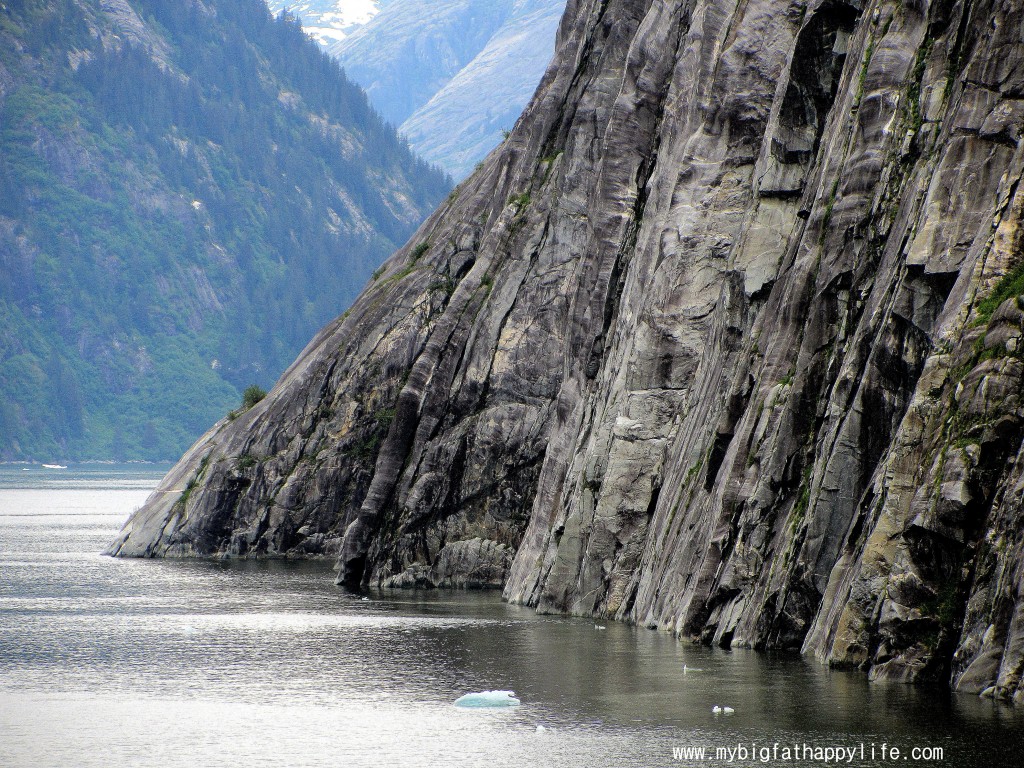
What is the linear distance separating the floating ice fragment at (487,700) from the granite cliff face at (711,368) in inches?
362

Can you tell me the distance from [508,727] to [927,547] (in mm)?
11674

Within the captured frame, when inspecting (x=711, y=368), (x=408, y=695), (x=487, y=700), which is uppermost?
(x=711, y=368)

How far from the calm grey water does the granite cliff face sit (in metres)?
2.39

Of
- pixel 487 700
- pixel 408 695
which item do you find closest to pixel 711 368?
pixel 408 695

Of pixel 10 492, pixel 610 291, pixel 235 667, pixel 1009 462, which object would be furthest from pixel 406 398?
pixel 10 492

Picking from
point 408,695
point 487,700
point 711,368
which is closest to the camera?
point 487,700

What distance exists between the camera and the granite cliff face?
39.8 meters

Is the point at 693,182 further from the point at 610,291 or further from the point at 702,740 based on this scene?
the point at 702,740

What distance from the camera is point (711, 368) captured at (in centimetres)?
6038

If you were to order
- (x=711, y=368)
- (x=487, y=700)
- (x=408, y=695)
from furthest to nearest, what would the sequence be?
(x=711, y=368)
(x=408, y=695)
(x=487, y=700)

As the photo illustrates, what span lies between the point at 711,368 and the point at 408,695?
22.3 m

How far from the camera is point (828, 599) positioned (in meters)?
43.7

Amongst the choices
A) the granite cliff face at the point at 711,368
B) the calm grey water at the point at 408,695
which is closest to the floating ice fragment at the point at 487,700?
the calm grey water at the point at 408,695

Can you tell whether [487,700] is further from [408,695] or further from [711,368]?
[711,368]
